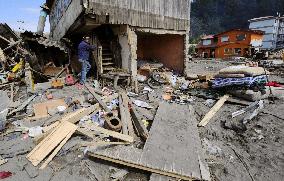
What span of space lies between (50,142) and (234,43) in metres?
35.0

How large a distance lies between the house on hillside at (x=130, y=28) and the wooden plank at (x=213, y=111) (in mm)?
3986

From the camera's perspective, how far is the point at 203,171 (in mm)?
4438

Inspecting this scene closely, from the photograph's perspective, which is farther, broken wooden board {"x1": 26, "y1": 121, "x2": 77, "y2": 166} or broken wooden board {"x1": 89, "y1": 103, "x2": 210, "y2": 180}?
broken wooden board {"x1": 26, "y1": 121, "x2": 77, "y2": 166}

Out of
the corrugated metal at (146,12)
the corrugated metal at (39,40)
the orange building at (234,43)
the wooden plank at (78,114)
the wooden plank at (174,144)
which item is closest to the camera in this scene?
the wooden plank at (174,144)

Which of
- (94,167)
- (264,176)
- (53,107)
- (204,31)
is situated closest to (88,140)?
(94,167)

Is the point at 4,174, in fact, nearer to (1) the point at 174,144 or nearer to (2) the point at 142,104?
(1) the point at 174,144

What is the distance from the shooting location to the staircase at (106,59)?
1104cm

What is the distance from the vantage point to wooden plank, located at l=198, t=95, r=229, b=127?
7.05 meters

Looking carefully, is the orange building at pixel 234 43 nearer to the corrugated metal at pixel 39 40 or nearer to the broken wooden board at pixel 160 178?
the corrugated metal at pixel 39 40

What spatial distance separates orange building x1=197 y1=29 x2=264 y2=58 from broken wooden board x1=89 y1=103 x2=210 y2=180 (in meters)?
30.8

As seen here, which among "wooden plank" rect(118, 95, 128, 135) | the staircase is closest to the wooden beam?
"wooden plank" rect(118, 95, 128, 135)

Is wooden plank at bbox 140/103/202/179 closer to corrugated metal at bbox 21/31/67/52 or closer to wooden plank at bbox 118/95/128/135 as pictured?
wooden plank at bbox 118/95/128/135

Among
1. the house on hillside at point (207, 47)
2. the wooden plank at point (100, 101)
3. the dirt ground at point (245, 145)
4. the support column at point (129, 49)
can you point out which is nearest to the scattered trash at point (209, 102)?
the dirt ground at point (245, 145)

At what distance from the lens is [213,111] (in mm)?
7816
